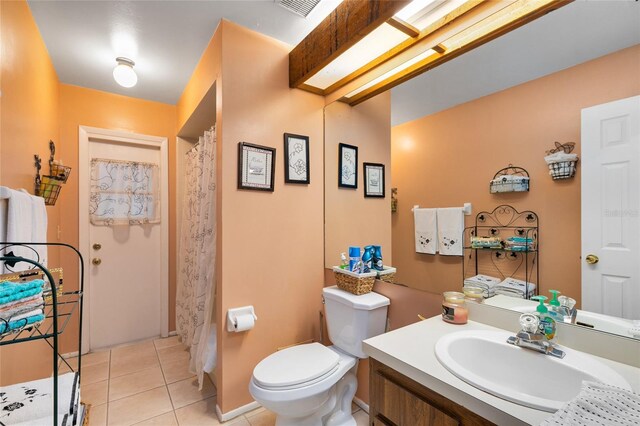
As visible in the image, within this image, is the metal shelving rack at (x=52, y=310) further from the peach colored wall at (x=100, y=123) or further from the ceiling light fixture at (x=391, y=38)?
the ceiling light fixture at (x=391, y=38)

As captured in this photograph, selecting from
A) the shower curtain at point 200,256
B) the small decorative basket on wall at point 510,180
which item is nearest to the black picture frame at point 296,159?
the shower curtain at point 200,256

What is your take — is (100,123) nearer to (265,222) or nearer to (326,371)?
(265,222)

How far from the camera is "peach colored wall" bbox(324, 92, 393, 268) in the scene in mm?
1743

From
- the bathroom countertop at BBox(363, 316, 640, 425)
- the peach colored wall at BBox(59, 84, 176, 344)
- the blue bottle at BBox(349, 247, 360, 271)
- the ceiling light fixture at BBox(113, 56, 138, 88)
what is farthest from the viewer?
the peach colored wall at BBox(59, 84, 176, 344)

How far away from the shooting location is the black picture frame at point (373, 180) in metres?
1.78

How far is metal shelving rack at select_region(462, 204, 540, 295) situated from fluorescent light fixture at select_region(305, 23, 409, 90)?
1.07 m

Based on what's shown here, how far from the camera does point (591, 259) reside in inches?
38.4

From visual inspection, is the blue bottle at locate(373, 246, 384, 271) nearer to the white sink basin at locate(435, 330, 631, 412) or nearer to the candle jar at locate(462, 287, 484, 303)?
the candle jar at locate(462, 287, 484, 303)

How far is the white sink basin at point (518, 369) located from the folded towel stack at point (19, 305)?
127 cm

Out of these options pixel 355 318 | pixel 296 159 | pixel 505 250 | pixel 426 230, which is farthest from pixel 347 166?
pixel 505 250

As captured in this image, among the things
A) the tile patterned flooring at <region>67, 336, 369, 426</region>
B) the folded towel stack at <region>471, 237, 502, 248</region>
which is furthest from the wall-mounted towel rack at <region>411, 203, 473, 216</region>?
the tile patterned flooring at <region>67, 336, 369, 426</region>

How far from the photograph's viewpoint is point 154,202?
9.62ft

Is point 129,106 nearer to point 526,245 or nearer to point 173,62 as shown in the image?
point 173,62

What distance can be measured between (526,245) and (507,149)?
0.41m
